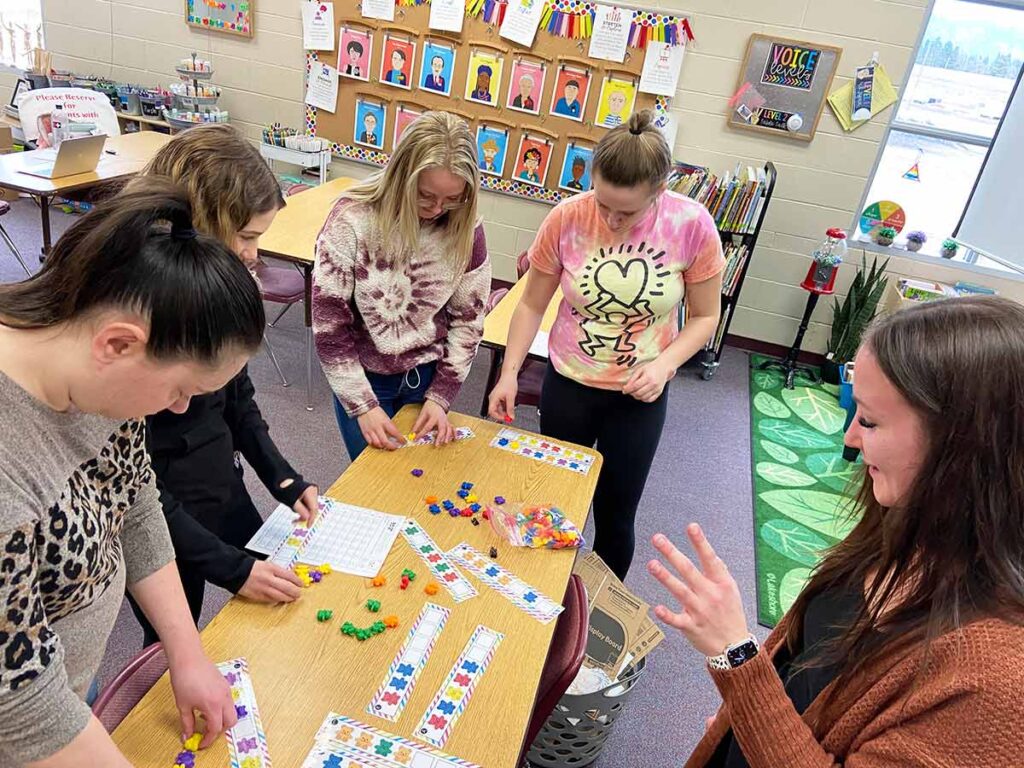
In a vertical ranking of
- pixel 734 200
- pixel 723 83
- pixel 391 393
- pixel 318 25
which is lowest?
pixel 391 393

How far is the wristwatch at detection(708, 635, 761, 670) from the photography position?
964 mm

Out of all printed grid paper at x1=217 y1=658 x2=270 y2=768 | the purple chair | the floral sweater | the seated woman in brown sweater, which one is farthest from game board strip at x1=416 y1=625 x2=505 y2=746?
the purple chair

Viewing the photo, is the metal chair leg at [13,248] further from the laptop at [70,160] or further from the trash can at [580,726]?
the trash can at [580,726]

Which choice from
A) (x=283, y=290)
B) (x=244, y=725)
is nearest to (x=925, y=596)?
(x=244, y=725)

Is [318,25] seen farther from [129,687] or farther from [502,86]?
→ [129,687]

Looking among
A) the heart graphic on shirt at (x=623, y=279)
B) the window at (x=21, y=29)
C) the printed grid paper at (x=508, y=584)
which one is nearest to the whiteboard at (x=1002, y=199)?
the heart graphic on shirt at (x=623, y=279)

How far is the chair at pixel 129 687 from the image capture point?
969mm

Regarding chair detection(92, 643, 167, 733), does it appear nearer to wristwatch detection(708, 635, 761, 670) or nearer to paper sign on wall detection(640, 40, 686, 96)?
wristwatch detection(708, 635, 761, 670)

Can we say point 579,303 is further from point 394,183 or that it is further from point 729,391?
point 729,391

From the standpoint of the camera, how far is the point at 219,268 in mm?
769

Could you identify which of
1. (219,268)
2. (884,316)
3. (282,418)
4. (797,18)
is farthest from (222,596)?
(797,18)

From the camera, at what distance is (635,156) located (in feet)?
5.18

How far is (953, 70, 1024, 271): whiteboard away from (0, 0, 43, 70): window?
255 inches

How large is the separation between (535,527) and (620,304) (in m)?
0.65
